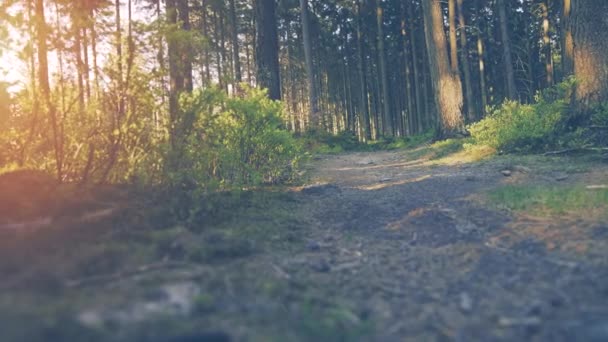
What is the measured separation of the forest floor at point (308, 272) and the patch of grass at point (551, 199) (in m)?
0.03

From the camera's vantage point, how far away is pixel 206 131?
514 cm

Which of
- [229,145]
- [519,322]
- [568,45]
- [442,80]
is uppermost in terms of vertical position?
[442,80]

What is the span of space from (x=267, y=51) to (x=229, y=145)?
525cm

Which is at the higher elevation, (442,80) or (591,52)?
(442,80)

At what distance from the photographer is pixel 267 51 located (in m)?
10.7

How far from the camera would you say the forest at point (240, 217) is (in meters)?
2.08

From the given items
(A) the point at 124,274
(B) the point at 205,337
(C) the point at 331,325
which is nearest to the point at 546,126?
(C) the point at 331,325

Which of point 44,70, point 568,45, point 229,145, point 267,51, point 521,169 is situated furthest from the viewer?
point 267,51

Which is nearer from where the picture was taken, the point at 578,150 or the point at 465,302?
the point at 465,302

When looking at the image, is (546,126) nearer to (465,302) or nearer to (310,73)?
(465,302)

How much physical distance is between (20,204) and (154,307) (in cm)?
201

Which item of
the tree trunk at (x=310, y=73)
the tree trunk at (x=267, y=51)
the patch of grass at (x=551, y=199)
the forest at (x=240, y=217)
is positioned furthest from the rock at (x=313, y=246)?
the tree trunk at (x=310, y=73)

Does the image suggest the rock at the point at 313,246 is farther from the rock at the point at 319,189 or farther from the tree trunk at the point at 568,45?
the tree trunk at the point at 568,45

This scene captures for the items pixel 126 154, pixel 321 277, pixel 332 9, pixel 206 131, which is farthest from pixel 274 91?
pixel 332 9
